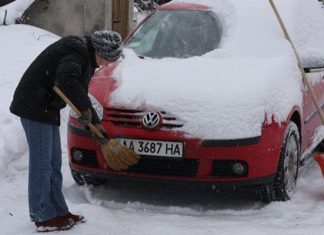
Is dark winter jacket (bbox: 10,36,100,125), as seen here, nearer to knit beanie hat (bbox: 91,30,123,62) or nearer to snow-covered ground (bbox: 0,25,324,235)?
knit beanie hat (bbox: 91,30,123,62)

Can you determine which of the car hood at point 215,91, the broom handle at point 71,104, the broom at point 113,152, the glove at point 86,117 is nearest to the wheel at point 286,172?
the car hood at point 215,91

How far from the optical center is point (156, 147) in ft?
15.6

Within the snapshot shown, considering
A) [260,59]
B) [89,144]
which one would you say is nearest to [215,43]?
[260,59]

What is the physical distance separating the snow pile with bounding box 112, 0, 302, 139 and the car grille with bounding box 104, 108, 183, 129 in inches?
2.0

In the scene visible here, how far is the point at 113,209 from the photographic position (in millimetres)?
5035

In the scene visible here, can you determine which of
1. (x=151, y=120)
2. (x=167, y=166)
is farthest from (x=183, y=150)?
(x=151, y=120)

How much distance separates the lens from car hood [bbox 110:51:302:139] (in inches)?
186

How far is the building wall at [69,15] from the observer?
11.9 meters

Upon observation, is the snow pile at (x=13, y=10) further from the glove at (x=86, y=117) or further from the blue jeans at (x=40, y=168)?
the glove at (x=86, y=117)

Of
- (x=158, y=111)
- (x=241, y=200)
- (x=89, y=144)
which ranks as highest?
(x=158, y=111)

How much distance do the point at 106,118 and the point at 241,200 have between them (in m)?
1.33

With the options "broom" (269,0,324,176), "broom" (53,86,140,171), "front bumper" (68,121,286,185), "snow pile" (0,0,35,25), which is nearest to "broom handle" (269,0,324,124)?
"broom" (269,0,324,176)

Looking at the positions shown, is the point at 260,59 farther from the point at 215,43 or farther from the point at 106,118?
the point at 106,118

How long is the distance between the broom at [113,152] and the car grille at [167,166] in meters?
0.12
